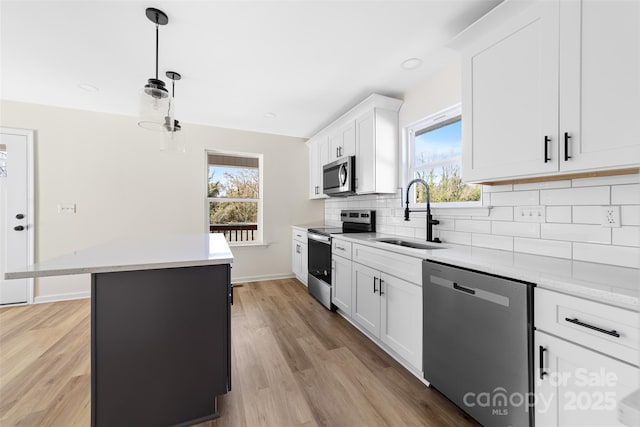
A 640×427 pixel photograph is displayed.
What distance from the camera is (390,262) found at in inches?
79.4

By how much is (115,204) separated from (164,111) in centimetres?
243

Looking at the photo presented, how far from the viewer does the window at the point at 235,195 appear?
415 centimetres

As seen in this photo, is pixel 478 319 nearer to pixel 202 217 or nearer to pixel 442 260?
pixel 442 260

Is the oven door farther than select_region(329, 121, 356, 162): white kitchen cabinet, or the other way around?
select_region(329, 121, 356, 162): white kitchen cabinet

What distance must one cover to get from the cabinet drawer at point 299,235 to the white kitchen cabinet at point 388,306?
1.44 m

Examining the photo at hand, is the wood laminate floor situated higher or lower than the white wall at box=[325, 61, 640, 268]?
lower

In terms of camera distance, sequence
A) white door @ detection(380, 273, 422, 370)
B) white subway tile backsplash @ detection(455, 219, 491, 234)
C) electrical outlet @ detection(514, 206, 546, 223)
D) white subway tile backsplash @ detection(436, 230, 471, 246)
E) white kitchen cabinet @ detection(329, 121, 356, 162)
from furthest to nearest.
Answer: white kitchen cabinet @ detection(329, 121, 356, 162), white subway tile backsplash @ detection(436, 230, 471, 246), white subway tile backsplash @ detection(455, 219, 491, 234), white door @ detection(380, 273, 422, 370), electrical outlet @ detection(514, 206, 546, 223)

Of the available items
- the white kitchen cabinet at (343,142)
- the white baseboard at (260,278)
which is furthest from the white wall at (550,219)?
the white baseboard at (260,278)

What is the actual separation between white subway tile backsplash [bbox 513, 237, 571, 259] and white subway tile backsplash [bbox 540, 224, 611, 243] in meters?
0.04

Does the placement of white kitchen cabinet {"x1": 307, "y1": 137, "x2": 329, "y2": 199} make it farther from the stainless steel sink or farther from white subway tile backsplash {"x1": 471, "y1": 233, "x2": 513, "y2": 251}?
white subway tile backsplash {"x1": 471, "y1": 233, "x2": 513, "y2": 251}

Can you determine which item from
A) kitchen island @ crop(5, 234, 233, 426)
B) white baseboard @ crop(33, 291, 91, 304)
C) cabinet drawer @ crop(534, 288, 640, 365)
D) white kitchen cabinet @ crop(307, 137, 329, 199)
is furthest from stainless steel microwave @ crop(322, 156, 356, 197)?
white baseboard @ crop(33, 291, 91, 304)

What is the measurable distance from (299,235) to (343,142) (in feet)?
5.25

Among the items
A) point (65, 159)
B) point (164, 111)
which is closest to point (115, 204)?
point (65, 159)

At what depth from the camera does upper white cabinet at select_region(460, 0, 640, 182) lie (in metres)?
1.10
